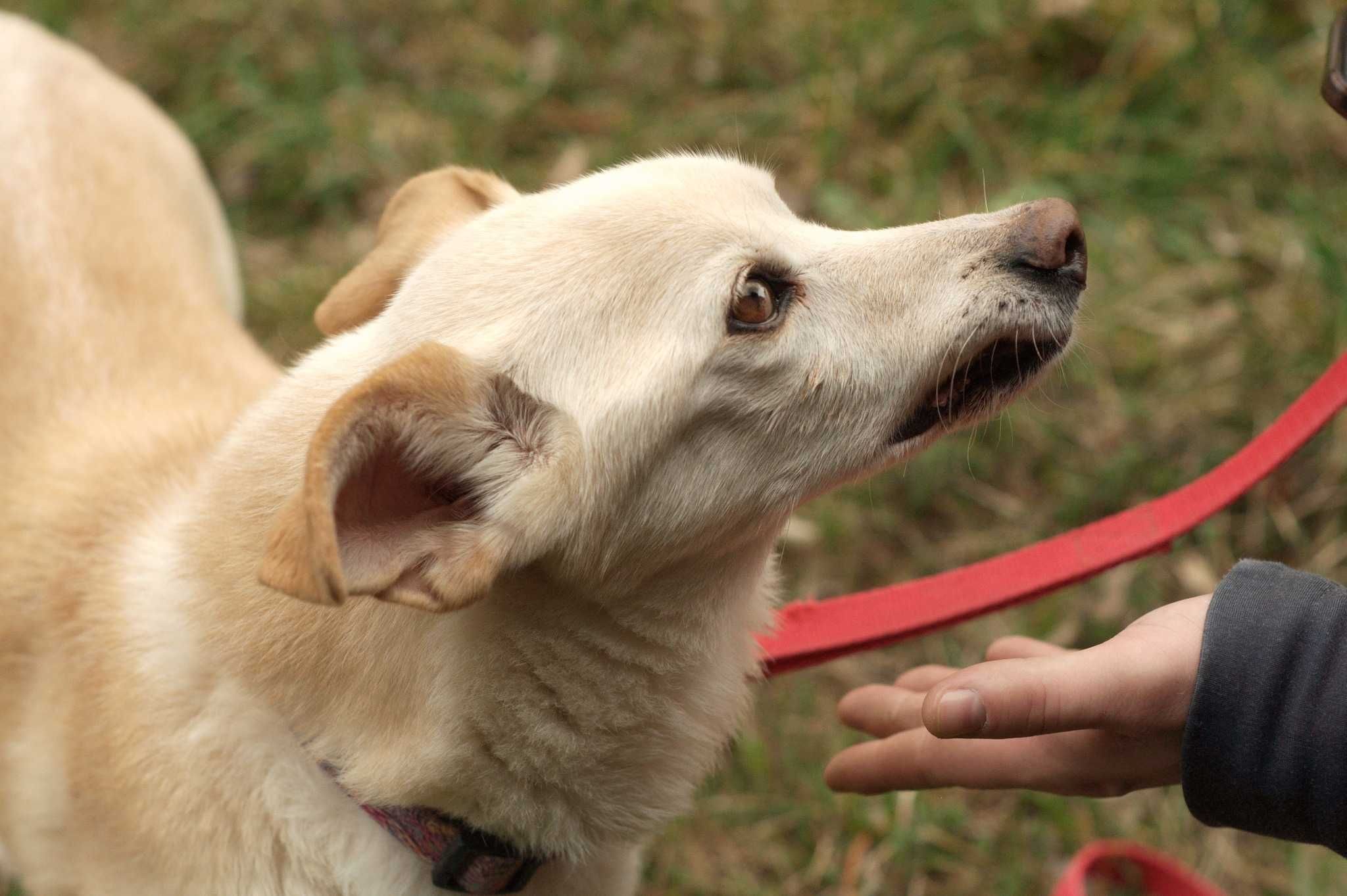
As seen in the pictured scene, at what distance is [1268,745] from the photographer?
5.90 feet

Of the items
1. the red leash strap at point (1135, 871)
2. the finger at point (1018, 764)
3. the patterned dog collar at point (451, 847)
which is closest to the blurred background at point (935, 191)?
the red leash strap at point (1135, 871)

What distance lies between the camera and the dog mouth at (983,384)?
208 centimetres

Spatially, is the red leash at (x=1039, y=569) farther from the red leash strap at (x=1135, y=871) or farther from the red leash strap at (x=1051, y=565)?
the red leash strap at (x=1135, y=871)

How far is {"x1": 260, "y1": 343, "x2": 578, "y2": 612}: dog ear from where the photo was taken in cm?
149

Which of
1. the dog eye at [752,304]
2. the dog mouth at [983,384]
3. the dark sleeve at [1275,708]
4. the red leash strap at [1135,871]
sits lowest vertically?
the red leash strap at [1135,871]

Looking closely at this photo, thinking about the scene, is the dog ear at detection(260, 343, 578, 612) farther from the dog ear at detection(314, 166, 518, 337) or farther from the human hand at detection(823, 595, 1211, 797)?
the human hand at detection(823, 595, 1211, 797)

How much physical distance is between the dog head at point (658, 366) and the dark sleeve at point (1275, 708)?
1.82 ft

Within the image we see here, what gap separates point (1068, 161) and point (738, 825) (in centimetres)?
258

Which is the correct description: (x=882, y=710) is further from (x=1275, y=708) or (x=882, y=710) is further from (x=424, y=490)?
(x=424, y=490)

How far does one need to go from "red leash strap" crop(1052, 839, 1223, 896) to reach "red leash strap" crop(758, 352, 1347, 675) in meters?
0.85

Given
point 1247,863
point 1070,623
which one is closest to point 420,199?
point 1070,623

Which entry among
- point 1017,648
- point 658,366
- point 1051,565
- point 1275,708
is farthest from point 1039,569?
point 658,366

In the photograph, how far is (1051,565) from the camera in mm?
2365

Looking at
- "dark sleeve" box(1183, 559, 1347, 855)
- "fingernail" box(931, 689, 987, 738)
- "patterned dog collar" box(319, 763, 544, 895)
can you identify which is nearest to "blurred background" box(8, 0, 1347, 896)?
"patterned dog collar" box(319, 763, 544, 895)
